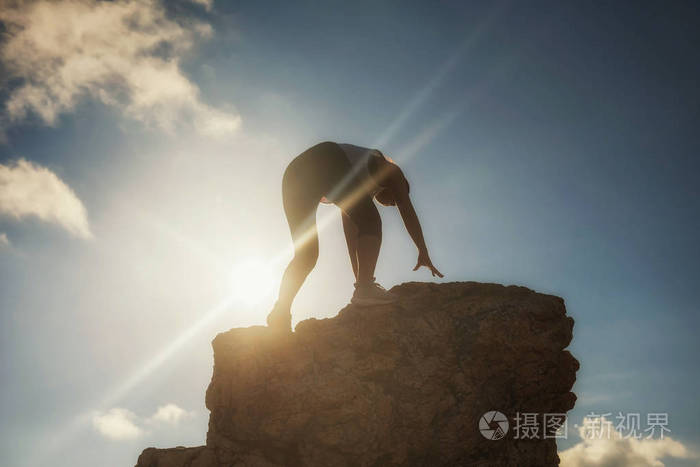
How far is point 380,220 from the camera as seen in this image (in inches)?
231

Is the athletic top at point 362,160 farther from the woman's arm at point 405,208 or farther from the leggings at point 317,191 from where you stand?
the woman's arm at point 405,208

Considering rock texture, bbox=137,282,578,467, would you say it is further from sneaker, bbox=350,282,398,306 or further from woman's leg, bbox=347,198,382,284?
woman's leg, bbox=347,198,382,284

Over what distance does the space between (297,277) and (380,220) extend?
4.22 ft

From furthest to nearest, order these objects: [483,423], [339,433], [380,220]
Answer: [380,220] < [483,423] < [339,433]

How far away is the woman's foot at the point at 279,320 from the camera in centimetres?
572

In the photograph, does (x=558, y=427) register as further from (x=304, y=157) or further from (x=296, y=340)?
(x=304, y=157)

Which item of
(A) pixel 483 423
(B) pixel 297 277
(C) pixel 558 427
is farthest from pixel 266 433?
(C) pixel 558 427

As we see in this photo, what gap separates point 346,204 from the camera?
A: 5875 mm

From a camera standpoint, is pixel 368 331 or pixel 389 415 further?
pixel 368 331

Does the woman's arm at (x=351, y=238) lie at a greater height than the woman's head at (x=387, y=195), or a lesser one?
lesser

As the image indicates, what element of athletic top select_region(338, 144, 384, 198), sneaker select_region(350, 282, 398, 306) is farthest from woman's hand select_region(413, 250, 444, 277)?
athletic top select_region(338, 144, 384, 198)

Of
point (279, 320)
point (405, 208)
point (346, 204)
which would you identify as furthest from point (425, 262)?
point (279, 320)
